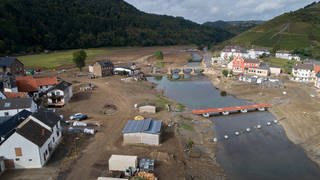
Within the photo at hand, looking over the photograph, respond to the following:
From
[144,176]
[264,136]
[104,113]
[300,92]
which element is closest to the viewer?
[144,176]

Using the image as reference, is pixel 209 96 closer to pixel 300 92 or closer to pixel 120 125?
pixel 300 92

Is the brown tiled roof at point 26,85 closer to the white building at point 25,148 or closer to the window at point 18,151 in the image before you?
the white building at point 25,148

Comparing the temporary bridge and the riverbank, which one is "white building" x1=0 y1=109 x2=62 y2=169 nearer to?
the temporary bridge

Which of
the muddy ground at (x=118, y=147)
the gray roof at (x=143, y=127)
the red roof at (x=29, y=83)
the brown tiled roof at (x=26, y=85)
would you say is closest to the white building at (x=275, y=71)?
the muddy ground at (x=118, y=147)

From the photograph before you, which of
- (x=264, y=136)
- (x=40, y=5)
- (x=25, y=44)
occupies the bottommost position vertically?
(x=264, y=136)

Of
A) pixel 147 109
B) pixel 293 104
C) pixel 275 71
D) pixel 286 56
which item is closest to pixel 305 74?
pixel 275 71

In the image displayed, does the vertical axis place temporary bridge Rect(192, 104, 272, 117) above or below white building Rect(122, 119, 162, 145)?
below

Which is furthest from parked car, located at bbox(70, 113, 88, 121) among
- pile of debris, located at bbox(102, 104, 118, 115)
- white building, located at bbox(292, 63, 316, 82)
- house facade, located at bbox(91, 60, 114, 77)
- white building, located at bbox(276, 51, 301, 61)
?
white building, located at bbox(276, 51, 301, 61)

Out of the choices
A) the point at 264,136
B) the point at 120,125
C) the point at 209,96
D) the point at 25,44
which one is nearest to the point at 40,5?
the point at 25,44
